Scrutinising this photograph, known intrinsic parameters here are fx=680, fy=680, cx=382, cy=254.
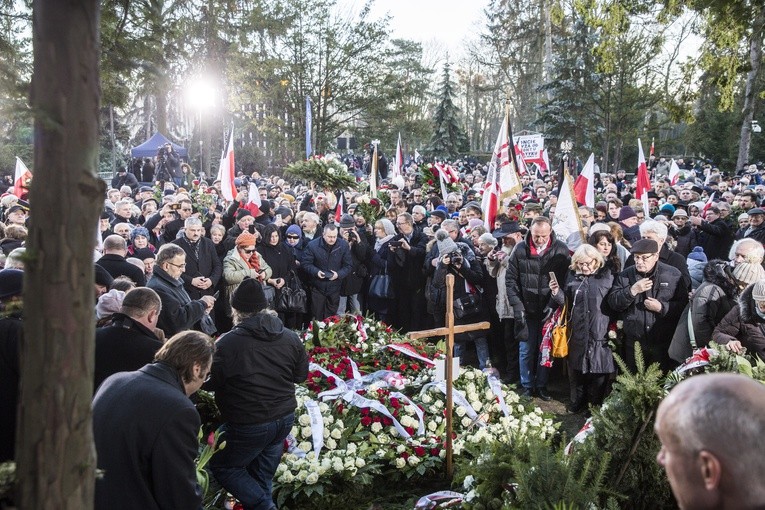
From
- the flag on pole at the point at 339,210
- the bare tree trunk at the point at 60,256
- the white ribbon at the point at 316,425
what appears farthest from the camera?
the flag on pole at the point at 339,210

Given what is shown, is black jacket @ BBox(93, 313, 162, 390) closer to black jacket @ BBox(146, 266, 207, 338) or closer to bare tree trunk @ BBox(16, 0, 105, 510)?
black jacket @ BBox(146, 266, 207, 338)

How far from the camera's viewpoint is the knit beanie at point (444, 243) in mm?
8078

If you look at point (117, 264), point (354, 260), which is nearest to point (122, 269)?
point (117, 264)

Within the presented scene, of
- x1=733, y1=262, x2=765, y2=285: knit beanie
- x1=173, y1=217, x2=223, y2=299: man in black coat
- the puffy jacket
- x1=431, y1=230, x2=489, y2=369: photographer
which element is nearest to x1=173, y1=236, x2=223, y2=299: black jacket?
x1=173, y1=217, x2=223, y2=299: man in black coat

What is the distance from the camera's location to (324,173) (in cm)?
1355

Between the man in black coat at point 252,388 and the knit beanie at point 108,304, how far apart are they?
0.95m

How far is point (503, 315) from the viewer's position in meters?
7.76

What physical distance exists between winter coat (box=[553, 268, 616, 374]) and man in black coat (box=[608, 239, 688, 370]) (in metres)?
0.14

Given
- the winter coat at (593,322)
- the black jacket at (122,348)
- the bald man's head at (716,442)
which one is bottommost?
the winter coat at (593,322)

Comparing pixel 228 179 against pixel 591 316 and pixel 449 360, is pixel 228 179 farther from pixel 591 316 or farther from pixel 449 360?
pixel 449 360

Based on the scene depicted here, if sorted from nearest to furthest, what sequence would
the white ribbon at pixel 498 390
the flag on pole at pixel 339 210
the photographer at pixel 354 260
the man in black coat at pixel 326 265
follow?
the white ribbon at pixel 498 390 < the man in black coat at pixel 326 265 < the photographer at pixel 354 260 < the flag on pole at pixel 339 210

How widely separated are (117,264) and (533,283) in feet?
14.0

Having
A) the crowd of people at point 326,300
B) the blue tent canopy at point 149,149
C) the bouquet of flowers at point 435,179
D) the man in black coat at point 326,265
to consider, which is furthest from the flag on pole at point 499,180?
the blue tent canopy at point 149,149

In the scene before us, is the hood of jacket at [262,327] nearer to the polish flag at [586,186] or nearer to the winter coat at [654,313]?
the winter coat at [654,313]
